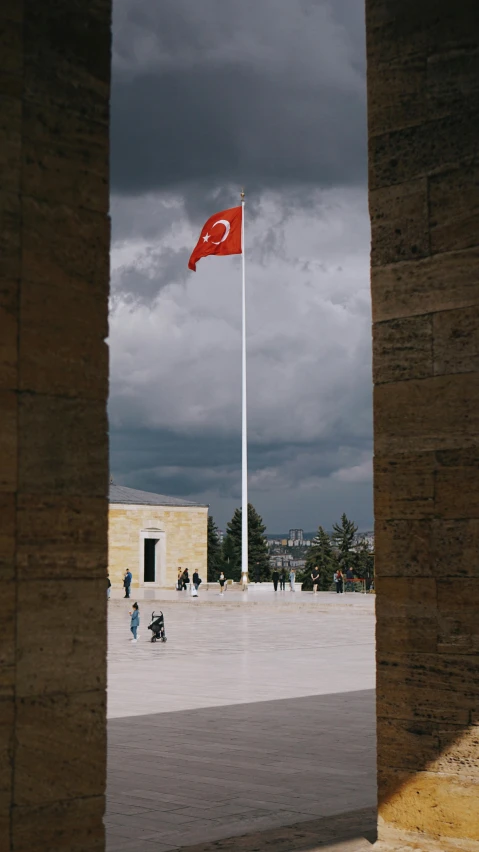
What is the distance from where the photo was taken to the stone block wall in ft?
211

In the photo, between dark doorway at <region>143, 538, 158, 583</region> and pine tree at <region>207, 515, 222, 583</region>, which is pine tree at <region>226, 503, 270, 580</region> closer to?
pine tree at <region>207, 515, 222, 583</region>

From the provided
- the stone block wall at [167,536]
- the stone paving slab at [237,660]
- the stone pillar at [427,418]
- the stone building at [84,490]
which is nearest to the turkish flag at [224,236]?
the stone paving slab at [237,660]

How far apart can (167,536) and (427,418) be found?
60298 millimetres

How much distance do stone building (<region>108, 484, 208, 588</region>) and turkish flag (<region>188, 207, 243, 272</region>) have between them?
23.1 metres

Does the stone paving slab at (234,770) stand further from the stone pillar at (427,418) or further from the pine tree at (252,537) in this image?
the pine tree at (252,537)

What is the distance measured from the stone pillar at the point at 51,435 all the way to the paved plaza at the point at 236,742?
2923 mm

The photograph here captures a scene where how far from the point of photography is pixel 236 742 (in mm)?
12070

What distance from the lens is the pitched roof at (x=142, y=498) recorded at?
66.9 metres

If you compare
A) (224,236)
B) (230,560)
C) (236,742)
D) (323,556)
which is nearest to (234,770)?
(236,742)

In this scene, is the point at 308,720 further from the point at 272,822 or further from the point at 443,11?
the point at 443,11

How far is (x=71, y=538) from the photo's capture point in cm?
520

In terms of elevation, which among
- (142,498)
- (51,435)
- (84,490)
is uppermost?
(142,498)

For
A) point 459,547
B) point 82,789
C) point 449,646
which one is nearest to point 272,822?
point 449,646

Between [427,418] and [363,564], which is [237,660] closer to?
[427,418]
